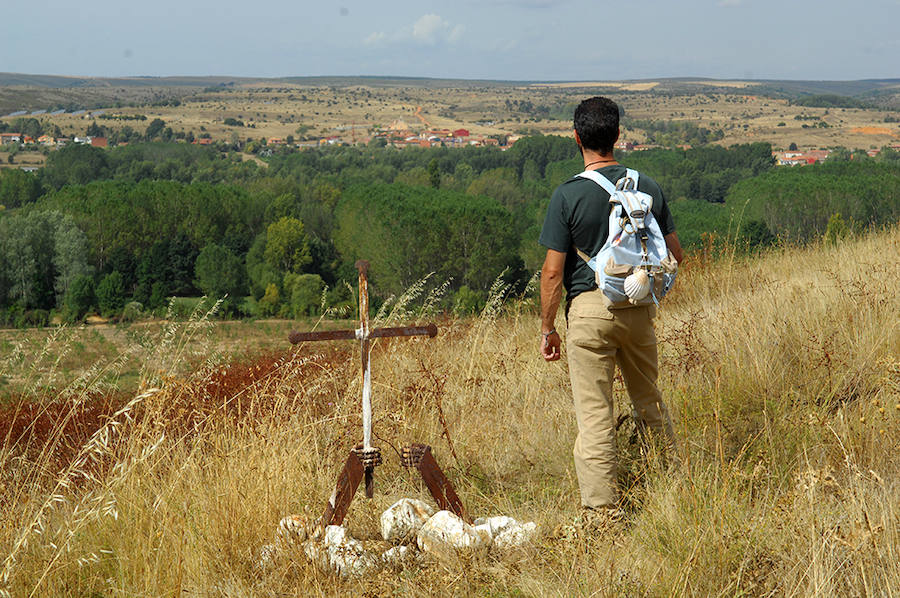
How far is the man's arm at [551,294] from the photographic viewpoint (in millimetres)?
3135

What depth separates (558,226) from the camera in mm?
3135

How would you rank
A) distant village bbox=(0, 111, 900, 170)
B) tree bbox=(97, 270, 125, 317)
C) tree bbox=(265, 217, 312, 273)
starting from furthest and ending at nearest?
distant village bbox=(0, 111, 900, 170) → tree bbox=(265, 217, 312, 273) → tree bbox=(97, 270, 125, 317)

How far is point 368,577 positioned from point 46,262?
69.4 metres

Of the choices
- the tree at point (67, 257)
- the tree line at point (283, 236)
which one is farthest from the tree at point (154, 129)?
the tree at point (67, 257)

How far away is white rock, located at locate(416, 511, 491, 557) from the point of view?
280cm

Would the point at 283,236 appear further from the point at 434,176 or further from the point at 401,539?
the point at 401,539

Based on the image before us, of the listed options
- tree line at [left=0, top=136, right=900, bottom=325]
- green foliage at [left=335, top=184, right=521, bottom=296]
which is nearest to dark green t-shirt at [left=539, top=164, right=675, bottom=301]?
tree line at [left=0, top=136, right=900, bottom=325]

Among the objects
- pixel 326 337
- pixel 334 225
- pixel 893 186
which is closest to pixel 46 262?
pixel 334 225

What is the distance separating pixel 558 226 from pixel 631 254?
12.3 inches

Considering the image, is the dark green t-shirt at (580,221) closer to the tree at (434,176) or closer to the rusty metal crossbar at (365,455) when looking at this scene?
the rusty metal crossbar at (365,455)

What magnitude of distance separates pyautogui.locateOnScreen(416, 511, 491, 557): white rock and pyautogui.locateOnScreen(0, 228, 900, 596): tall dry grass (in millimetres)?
75

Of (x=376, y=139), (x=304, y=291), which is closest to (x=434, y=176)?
(x=304, y=291)

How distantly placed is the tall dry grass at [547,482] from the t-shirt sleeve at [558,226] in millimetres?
873

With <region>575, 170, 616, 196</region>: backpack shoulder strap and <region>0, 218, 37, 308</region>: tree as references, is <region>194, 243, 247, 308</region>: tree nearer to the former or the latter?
<region>0, 218, 37, 308</region>: tree
